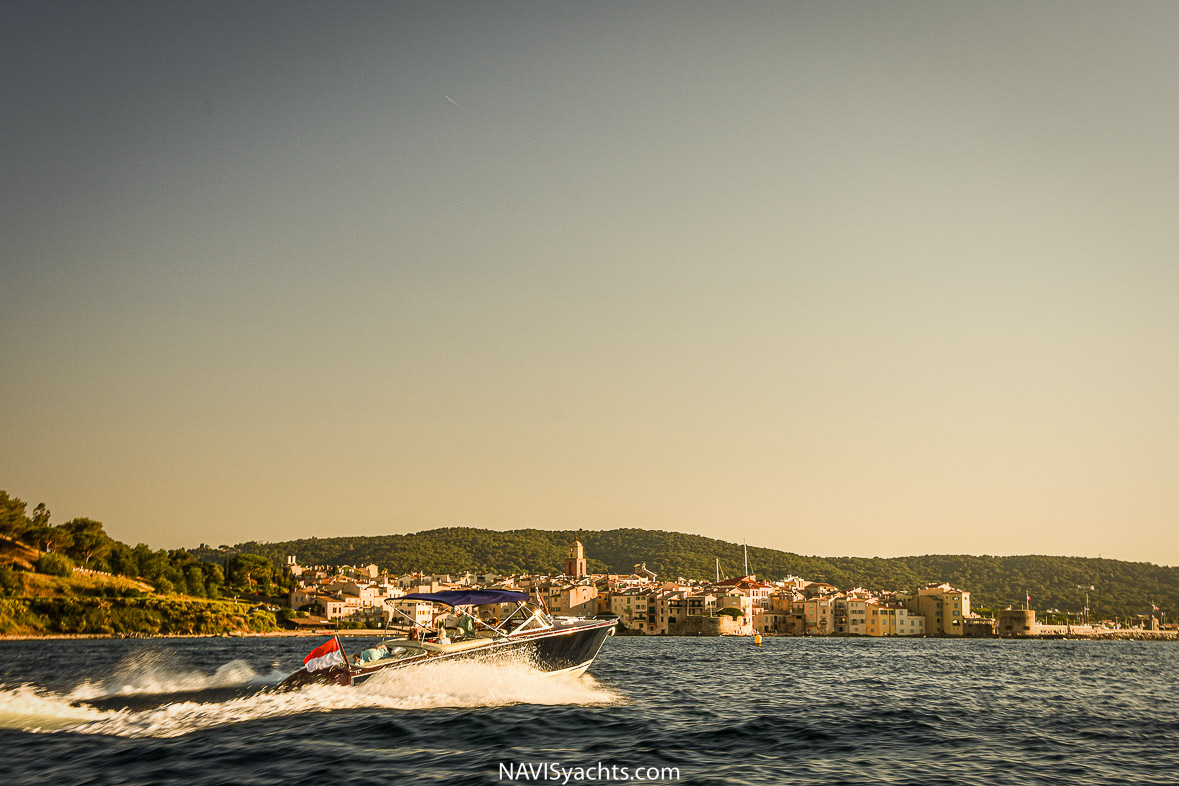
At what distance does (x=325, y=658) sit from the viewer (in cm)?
2098

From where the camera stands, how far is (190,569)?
120m

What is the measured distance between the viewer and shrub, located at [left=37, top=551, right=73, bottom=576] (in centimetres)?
9112

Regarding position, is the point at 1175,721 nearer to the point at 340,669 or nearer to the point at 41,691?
the point at 340,669

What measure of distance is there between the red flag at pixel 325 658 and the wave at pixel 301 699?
488mm

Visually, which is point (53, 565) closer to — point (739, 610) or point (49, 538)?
point (49, 538)

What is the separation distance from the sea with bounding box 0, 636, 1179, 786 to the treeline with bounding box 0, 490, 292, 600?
261ft

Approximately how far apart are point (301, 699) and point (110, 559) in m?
106

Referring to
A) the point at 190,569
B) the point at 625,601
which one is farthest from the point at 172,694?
the point at 625,601

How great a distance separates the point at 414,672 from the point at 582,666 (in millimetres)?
6462

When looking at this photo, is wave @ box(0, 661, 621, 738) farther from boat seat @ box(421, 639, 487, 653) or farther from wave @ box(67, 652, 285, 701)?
boat seat @ box(421, 639, 487, 653)

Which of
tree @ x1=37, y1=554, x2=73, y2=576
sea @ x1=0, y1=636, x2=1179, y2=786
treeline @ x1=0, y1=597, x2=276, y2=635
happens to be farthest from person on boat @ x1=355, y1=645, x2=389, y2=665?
tree @ x1=37, y1=554, x2=73, y2=576

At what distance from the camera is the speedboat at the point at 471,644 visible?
21016 mm

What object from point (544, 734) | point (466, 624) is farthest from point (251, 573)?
point (544, 734)

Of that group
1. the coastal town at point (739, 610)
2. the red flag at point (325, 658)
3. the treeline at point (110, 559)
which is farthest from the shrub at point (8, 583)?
the red flag at point (325, 658)
